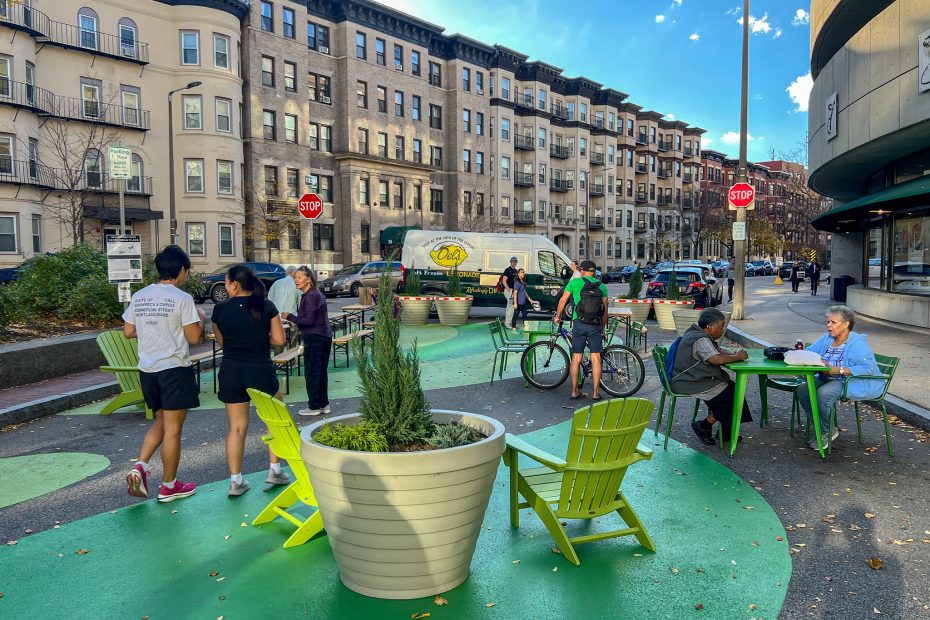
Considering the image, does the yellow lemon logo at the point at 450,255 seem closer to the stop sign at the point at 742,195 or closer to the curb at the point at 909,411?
the stop sign at the point at 742,195

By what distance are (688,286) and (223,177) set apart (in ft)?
81.3

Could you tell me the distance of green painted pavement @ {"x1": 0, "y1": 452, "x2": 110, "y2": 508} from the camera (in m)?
5.73

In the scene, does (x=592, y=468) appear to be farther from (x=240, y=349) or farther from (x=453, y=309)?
(x=453, y=309)

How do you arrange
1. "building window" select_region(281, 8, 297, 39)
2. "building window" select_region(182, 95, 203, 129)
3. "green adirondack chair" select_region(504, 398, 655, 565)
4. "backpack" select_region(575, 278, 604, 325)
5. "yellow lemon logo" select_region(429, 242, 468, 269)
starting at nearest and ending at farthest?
"green adirondack chair" select_region(504, 398, 655, 565), "backpack" select_region(575, 278, 604, 325), "yellow lemon logo" select_region(429, 242, 468, 269), "building window" select_region(182, 95, 203, 129), "building window" select_region(281, 8, 297, 39)

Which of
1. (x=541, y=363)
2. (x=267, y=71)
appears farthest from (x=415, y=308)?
(x=267, y=71)

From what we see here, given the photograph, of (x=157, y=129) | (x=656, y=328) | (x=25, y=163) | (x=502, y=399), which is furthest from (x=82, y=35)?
(x=502, y=399)

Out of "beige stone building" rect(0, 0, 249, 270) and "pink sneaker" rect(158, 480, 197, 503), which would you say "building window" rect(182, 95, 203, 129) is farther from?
"pink sneaker" rect(158, 480, 197, 503)

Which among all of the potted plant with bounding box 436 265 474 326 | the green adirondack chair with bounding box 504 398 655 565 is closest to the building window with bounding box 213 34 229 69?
the potted plant with bounding box 436 265 474 326

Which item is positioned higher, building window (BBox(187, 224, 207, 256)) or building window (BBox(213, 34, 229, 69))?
building window (BBox(213, 34, 229, 69))

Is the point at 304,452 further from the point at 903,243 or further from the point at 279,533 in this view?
the point at 903,243

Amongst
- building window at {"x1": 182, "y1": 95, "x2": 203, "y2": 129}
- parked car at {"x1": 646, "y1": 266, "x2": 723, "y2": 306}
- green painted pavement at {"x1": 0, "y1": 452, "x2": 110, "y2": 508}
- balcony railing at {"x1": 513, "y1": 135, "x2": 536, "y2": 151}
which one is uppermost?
balcony railing at {"x1": 513, "y1": 135, "x2": 536, "y2": 151}

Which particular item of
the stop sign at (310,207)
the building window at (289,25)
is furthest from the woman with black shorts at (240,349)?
the building window at (289,25)

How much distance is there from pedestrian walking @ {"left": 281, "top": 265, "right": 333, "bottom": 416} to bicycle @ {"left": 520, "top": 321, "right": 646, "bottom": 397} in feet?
9.82

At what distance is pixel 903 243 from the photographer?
17594 millimetres
